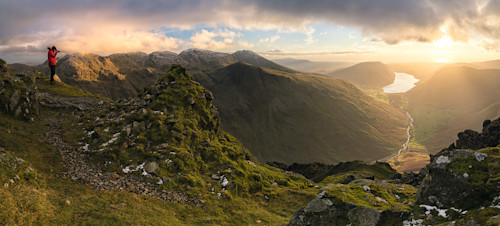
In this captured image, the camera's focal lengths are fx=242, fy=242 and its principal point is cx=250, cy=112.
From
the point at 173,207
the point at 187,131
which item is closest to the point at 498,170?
the point at 173,207

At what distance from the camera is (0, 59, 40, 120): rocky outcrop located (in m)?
35.2

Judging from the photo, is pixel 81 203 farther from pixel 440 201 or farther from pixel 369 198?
pixel 440 201

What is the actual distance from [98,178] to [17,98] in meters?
24.1

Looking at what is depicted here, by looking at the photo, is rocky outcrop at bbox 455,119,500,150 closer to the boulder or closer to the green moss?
the green moss

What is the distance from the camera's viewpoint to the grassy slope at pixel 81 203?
15.8m

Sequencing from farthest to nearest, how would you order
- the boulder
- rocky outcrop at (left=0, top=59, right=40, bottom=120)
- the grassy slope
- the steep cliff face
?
rocky outcrop at (left=0, top=59, right=40, bottom=120) < the boulder < the grassy slope < the steep cliff face

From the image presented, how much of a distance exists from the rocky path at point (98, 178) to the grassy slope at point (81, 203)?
94 cm

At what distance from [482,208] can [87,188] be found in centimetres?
2998

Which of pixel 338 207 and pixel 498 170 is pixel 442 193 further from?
pixel 338 207

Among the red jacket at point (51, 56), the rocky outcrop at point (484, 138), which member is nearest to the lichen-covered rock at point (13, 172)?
the red jacket at point (51, 56)

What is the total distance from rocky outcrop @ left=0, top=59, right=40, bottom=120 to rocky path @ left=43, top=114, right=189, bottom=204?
374 inches

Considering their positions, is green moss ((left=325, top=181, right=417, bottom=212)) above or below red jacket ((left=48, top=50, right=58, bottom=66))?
below

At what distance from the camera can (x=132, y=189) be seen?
1009 inches

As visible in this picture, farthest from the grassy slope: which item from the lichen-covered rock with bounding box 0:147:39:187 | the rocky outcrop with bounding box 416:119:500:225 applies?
the rocky outcrop with bounding box 416:119:500:225
